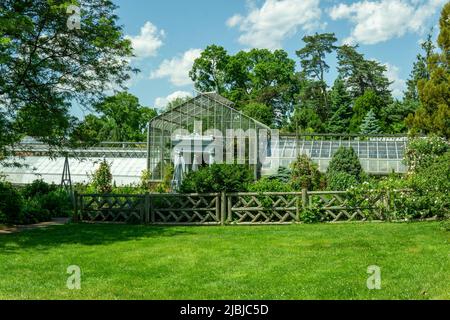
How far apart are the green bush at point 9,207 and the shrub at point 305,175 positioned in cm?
1078

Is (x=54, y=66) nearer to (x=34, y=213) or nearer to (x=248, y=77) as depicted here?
(x=34, y=213)

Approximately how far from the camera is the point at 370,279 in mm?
6914

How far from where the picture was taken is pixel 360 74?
166 ft

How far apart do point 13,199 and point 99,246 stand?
→ 5657 millimetres

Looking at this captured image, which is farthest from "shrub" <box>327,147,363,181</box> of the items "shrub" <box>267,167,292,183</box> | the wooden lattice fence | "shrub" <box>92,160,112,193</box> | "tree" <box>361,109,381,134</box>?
"tree" <box>361,109,381,134</box>

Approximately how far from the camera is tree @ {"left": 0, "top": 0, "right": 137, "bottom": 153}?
41.3ft

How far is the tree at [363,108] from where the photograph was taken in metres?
44.8

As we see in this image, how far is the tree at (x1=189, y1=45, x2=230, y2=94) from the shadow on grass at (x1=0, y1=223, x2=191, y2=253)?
4016 cm

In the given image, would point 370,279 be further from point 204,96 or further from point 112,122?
point 112,122

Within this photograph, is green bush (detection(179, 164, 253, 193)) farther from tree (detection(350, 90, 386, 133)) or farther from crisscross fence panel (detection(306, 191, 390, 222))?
tree (detection(350, 90, 386, 133))

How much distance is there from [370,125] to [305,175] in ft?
73.2

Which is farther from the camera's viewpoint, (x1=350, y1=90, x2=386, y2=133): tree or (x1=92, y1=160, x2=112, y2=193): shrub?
(x1=350, y1=90, x2=386, y2=133): tree

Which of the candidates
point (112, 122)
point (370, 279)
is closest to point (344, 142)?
point (370, 279)

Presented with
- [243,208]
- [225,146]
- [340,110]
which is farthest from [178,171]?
[340,110]
